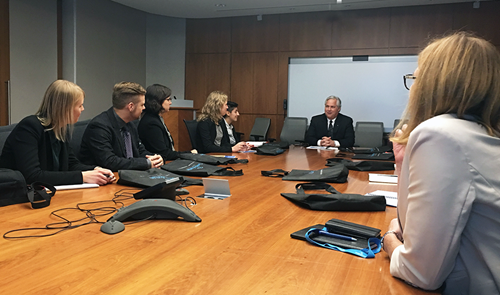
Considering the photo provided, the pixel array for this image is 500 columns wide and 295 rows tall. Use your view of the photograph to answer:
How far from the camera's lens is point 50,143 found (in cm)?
235

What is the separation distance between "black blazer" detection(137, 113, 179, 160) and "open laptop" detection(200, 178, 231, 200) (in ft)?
5.85

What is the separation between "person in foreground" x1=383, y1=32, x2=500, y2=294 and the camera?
2.94ft

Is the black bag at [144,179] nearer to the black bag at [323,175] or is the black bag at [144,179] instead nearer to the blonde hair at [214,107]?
the black bag at [323,175]

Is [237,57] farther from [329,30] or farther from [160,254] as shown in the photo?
[160,254]

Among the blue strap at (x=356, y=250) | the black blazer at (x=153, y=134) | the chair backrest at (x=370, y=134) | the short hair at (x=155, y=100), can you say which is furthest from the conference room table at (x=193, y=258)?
the chair backrest at (x=370, y=134)

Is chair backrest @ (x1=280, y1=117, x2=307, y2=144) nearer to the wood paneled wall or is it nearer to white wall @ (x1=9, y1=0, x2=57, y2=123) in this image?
the wood paneled wall

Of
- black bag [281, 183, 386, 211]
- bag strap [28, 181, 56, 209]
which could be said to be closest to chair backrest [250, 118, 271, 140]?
black bag [281, 183, 386, 211]

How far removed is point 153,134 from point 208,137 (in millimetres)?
824

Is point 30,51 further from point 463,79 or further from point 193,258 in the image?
point 463,79

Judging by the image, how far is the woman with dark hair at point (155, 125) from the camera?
148 inches

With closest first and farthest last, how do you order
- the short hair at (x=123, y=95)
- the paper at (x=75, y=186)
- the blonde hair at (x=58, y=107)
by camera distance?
the paper at (x=75, y=186) → the blonde hair at (x=58, y=107) → the short hair at (x=123, y=95)

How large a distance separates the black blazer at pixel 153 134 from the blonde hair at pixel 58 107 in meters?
1.38

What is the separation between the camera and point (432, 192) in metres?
0.91

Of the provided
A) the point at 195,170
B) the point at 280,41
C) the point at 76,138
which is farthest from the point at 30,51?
the point at 195,170
